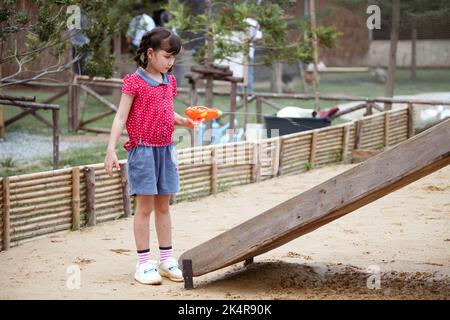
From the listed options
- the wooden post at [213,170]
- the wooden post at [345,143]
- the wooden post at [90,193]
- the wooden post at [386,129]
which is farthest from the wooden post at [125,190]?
the wooden post at [386,129]

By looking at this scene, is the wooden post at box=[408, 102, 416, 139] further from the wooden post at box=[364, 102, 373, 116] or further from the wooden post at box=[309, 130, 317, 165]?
the wooden post at box=[309, 130, 317, 165]

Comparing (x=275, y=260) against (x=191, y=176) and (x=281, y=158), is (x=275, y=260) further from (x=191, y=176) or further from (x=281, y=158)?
(x=281, y=158)

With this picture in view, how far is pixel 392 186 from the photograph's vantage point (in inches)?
181

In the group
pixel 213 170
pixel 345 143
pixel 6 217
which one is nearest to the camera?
pixel 6 217

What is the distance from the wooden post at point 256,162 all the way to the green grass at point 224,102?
1.68 meters

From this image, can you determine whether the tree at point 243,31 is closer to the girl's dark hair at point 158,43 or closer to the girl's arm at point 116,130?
the girl's dark hair at point 158,43

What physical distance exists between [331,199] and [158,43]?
1.42m

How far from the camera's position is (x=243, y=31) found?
1132 centimetres

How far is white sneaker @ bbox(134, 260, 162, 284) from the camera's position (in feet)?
17.5

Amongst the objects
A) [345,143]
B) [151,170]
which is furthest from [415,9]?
[151,170]

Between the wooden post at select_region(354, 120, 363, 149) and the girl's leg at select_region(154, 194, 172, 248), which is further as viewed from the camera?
the wooden post at select_region(354, 120, 363, 149)

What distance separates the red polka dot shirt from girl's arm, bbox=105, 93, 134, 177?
0.13ft

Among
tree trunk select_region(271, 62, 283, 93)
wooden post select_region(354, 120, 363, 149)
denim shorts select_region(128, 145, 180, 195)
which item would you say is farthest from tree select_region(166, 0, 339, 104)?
tree trunk select_region(271, 62, 283, 93)
